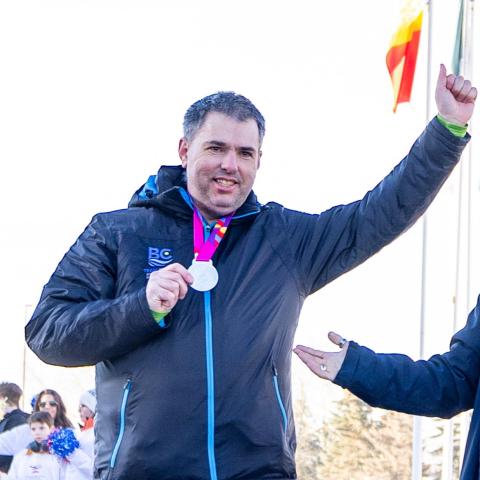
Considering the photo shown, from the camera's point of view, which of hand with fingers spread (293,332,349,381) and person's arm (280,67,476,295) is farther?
person's arm (280,67,476,295)

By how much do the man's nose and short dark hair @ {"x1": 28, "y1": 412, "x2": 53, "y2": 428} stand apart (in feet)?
24.1

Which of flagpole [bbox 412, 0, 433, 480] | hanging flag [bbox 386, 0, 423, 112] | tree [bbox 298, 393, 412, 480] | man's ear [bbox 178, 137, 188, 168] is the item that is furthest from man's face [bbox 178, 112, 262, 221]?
tree [bbox 298, 393, 412, 480]

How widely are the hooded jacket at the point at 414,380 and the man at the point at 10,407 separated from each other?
823cm

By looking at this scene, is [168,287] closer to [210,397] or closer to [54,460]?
[210,397]

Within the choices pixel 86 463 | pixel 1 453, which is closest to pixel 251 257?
pixel 86 463

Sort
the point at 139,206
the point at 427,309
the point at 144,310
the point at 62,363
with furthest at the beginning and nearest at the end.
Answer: the point at 427,309
the point at 139,206
the point at 62,363
the point at 144,310

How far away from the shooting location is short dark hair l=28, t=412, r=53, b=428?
10.4m

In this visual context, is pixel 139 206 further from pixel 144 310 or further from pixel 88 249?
pixel 144 310

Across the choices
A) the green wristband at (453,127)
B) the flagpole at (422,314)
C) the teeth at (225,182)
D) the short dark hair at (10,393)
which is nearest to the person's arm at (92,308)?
the teeth at (225,182)

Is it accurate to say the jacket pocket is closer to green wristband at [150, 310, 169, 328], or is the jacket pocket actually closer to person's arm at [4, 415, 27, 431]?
green wristband at [150, 310, 169, 328]

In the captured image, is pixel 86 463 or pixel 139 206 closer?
pixel 139 206

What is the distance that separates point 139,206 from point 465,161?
28.3 feet

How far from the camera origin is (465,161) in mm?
11812

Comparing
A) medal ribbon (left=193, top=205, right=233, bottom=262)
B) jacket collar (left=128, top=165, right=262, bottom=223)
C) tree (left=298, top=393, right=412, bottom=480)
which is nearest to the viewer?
medal ribbon (left=193, top=205, right=233, bottom=262)
